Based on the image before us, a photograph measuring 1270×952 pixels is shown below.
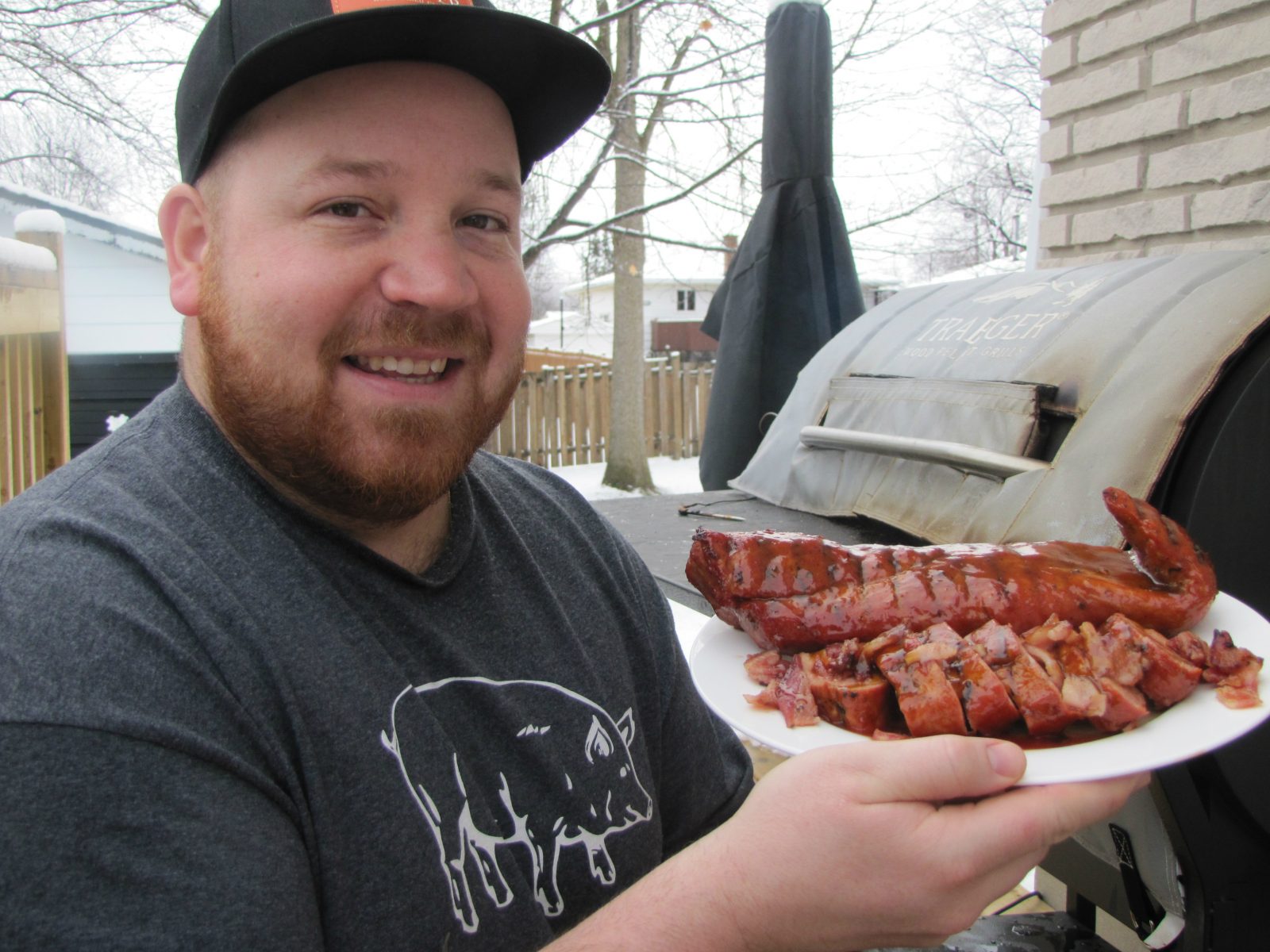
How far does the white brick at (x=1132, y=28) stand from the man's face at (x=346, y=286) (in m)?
3.21

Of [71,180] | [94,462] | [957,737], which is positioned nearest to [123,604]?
[94,462]

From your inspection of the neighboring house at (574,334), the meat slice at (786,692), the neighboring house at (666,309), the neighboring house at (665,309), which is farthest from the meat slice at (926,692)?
the neighboring house at (574,334)

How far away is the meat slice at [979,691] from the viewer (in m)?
1.14

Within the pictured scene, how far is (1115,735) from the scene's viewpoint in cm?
112

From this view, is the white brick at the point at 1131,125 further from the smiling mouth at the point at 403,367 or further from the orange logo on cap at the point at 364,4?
the smiling mouth at the point at 403,367

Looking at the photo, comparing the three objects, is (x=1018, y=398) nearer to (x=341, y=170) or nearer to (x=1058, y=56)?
(x=341, y=170)

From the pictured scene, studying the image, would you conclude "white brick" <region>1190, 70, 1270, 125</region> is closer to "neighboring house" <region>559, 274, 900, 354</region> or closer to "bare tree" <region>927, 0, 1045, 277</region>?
"bare tree" <region>927, 0, 1045, 277</region>

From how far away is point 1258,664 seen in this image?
1.16 m

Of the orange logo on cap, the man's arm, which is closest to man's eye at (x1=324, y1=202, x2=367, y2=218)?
the orange logo on cap

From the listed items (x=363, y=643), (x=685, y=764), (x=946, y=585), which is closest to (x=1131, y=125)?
(x=946, y=585)

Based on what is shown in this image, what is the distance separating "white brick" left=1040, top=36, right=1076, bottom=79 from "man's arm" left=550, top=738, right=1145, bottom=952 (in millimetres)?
3780

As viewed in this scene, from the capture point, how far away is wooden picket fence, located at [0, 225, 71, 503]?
14.5 feet

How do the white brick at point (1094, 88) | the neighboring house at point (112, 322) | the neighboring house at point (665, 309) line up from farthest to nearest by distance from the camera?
the neighboring house at point (665, 309)
the neighboring house at point (112, 322)
the white brick at point (1094, 88)

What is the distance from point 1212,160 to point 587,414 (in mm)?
11804
